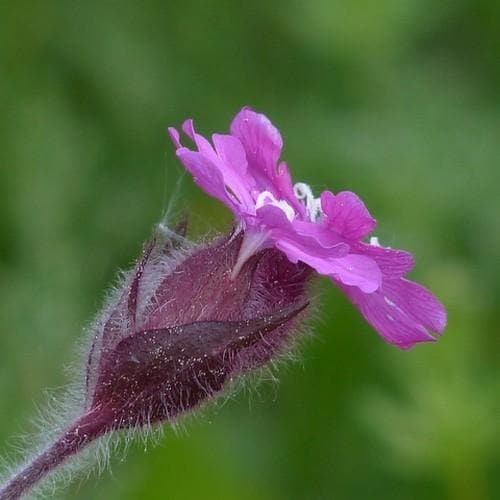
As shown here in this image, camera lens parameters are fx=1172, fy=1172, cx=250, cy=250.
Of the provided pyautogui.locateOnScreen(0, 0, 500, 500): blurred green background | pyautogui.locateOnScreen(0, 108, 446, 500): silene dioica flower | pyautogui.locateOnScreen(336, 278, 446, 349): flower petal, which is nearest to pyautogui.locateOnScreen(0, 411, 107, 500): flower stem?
pyautogui.locateOnScreen(0, 108, 446, 500): silene dioica flower

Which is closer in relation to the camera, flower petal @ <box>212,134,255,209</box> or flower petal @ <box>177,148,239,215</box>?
flower petal @ <box>177,148,239,215</box>

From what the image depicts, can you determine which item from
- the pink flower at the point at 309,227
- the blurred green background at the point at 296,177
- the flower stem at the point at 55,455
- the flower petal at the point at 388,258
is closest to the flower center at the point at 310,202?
the pink flower at the point at 309,227

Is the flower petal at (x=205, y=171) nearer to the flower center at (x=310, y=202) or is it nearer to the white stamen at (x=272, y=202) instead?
the white stamen at (x=272, y=202)

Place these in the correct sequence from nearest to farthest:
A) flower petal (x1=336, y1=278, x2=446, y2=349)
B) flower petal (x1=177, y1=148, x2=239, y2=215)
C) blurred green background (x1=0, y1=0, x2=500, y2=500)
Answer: flower petal (x1=177, y1=148, x2=239, y2=215) → flower petal (x1=336, y1=278, x2=446, y2=349) → blurred green background (x1=0, y1=0, x2=500, y2=500)

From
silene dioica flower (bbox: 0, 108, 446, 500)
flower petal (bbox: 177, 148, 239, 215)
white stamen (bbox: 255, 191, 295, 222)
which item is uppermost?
flower petal (bbox: 177, 148, 239, 215)

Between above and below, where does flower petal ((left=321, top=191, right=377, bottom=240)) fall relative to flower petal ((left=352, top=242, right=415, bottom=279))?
above

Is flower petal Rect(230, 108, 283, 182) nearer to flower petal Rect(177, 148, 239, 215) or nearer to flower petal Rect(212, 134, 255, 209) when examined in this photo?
flower petal Rect(212, 134, 255, 209)

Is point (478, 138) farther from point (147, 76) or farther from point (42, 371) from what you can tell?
point (42, 371)

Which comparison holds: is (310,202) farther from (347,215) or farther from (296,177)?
(296,177)
